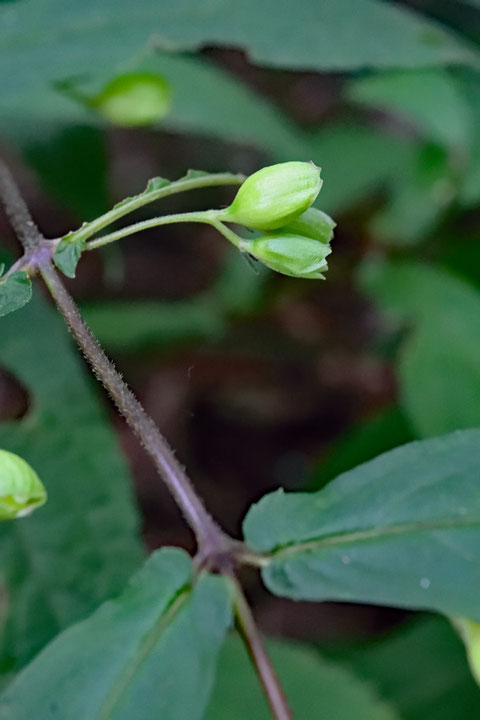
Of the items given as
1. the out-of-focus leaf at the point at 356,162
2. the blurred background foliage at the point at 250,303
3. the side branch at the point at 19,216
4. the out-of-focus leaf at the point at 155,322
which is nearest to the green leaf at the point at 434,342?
the blurred background foliage at the point at 250,303

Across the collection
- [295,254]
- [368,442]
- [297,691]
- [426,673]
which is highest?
[295,254]

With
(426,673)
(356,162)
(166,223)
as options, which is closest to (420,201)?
(356,162)

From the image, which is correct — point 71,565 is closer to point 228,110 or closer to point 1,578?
point 1,578

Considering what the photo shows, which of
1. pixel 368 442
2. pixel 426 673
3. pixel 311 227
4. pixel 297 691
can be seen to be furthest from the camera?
pixel 368 442

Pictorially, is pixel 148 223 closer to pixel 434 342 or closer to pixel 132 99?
pixel 132 99

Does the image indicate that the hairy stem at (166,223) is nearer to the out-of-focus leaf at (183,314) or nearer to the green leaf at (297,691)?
the green leaf at (297,691)

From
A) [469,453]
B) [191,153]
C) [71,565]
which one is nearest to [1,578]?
[71,565]
